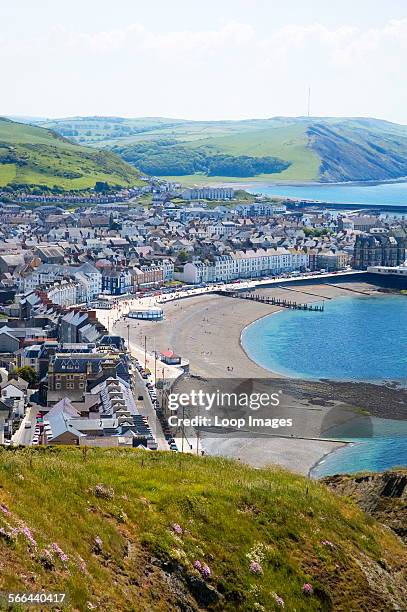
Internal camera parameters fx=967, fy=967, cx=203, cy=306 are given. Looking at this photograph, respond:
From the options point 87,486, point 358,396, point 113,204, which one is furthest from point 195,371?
point 113,204

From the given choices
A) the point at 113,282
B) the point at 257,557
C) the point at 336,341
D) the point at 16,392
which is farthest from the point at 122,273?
the point at 257,557

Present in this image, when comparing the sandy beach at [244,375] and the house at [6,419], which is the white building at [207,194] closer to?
the sandy beach at [244,375]

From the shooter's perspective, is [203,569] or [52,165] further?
[52,165]

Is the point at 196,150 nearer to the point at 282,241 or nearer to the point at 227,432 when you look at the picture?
the point at 282,241

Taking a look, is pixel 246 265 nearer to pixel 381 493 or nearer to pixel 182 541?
pixel 381 493

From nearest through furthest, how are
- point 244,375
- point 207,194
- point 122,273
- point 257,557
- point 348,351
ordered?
point 257,557, point 244,375, point 348,351, point 122,273, point 207,194

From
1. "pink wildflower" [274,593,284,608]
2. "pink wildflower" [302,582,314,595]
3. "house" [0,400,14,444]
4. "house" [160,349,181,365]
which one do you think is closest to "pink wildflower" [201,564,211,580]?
"pink wildflower" [274,593,284,608]

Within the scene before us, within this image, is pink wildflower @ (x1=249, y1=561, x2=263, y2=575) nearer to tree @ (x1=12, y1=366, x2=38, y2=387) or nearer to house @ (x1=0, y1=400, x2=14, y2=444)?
house @ (x1=0, y1=400, x2=14, y2=444)
